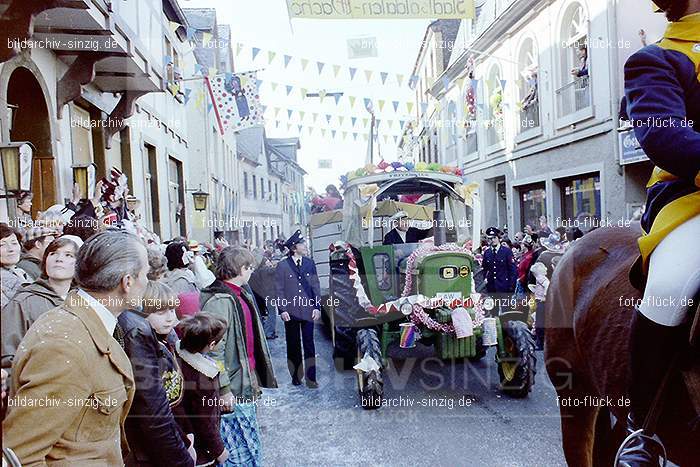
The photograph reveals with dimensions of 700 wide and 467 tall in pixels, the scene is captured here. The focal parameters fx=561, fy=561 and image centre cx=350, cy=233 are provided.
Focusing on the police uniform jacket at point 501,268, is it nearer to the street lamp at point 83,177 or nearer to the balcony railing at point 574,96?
the balcony railing at point 574,96

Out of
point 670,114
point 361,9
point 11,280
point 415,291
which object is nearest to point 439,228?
point 415,291

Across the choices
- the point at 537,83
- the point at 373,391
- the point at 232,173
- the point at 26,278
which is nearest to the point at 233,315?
the point at 26,278

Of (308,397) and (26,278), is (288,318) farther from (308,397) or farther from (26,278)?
(26,278)

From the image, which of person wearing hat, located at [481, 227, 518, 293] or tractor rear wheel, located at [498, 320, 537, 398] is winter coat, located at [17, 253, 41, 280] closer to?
tractor rear wheel, located at [498, 320, 537, 398]

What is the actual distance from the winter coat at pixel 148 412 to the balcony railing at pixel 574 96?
1219cm

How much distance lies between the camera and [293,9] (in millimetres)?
8234

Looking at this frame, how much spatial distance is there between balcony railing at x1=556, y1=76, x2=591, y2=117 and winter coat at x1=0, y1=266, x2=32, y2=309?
466 inches

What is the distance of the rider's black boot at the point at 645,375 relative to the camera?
2088 millimetres

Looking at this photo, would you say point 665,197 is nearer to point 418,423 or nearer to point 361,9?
point 418,423

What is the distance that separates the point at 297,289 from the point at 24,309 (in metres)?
4.19

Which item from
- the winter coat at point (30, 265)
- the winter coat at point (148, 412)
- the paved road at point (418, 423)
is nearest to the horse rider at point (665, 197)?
the winter coat at point (148, 412)

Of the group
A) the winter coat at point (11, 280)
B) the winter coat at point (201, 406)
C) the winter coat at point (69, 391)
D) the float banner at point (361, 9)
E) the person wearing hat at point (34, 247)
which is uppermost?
the float banner at point (361, 9)

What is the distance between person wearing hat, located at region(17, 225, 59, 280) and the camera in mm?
3988

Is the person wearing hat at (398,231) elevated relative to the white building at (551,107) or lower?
lower
